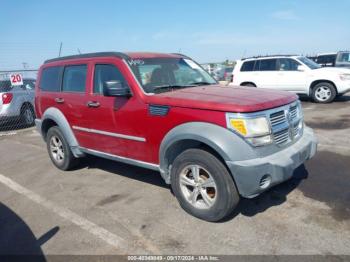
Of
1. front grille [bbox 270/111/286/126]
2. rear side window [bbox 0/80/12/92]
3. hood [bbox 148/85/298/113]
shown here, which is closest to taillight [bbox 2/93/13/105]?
rear side window [bbox 0/80/12/92]

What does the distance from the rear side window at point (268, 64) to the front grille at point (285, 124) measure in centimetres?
904

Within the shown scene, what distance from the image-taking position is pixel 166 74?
184 inches

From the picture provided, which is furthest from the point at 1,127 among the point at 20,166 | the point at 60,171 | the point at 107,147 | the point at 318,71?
the point at 318,71

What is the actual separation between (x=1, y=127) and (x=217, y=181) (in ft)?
32.8

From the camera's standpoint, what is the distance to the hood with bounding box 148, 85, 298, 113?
3.41 meters

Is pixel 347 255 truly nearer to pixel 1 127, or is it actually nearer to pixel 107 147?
pixel 107 147

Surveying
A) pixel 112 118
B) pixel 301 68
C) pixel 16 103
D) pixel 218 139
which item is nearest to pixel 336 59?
pixel 301 68

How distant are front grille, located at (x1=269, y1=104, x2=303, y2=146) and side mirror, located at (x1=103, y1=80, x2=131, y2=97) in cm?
183

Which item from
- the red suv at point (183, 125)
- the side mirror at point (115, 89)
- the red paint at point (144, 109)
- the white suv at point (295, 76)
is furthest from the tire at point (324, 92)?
the side mirror at point (115, 89)

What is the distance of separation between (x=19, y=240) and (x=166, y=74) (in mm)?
2738

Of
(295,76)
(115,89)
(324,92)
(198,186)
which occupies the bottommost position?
(324,92)

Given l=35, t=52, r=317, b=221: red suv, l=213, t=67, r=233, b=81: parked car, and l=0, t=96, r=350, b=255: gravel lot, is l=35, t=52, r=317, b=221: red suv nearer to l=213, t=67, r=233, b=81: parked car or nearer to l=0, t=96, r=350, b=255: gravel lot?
l=0, t=96, r=350, b=255: gravel lot

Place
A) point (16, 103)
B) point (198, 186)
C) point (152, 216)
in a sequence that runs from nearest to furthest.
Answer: point (198, 186), point (152, 216), point (16, 103)

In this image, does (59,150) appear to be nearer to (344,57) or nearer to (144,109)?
(144,109)
